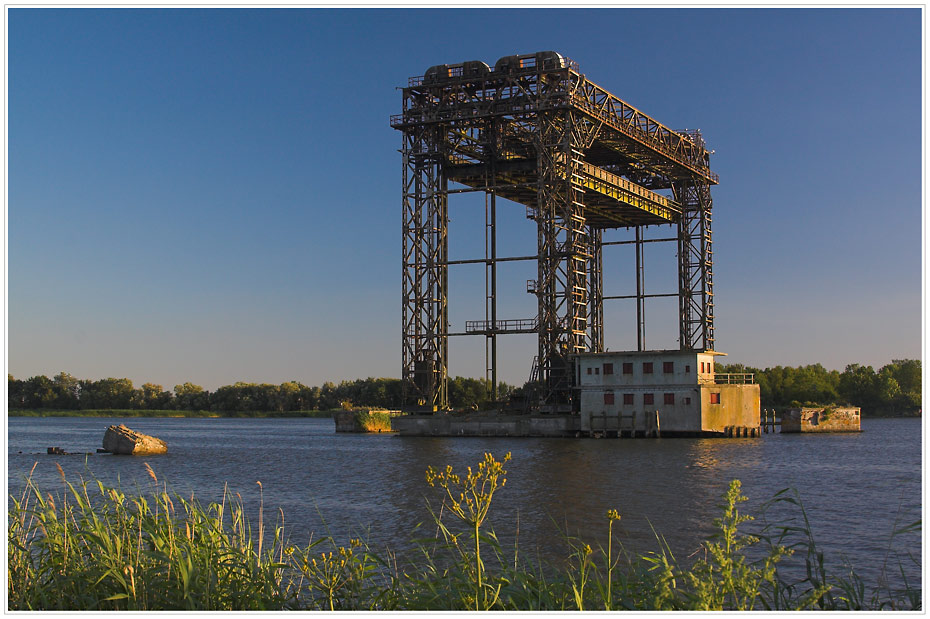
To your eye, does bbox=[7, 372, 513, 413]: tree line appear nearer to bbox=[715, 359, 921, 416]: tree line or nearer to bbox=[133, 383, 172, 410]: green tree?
bbox=[133, 383, 172, 410]: green tree

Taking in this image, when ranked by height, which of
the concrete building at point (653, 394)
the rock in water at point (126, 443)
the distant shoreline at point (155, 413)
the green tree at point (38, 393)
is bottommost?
the distant shoreline at point (155, 413)

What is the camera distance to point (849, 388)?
5487 inches

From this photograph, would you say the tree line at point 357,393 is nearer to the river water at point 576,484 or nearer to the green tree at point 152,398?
the green tree at point 152,398

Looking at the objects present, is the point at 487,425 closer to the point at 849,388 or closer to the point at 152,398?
the point at 849,388

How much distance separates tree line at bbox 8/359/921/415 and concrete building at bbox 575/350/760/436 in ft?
209

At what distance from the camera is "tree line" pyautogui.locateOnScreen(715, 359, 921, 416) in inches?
A: 5320

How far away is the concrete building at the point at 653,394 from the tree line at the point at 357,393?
6365cm

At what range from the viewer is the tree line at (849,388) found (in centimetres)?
13512

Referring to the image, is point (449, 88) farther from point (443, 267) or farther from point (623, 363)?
point (623, 363)

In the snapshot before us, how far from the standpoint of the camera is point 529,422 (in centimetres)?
6669

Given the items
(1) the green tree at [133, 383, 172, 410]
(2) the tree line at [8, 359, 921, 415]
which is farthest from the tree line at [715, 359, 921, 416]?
(1) the green tree at [133, 383, 172, 410]

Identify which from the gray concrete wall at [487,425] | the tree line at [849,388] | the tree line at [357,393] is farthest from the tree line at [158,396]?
the gray concrete wall at [487,425]

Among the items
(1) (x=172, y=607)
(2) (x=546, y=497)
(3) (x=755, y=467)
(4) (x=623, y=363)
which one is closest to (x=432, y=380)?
(4) (x=623, y=363)
